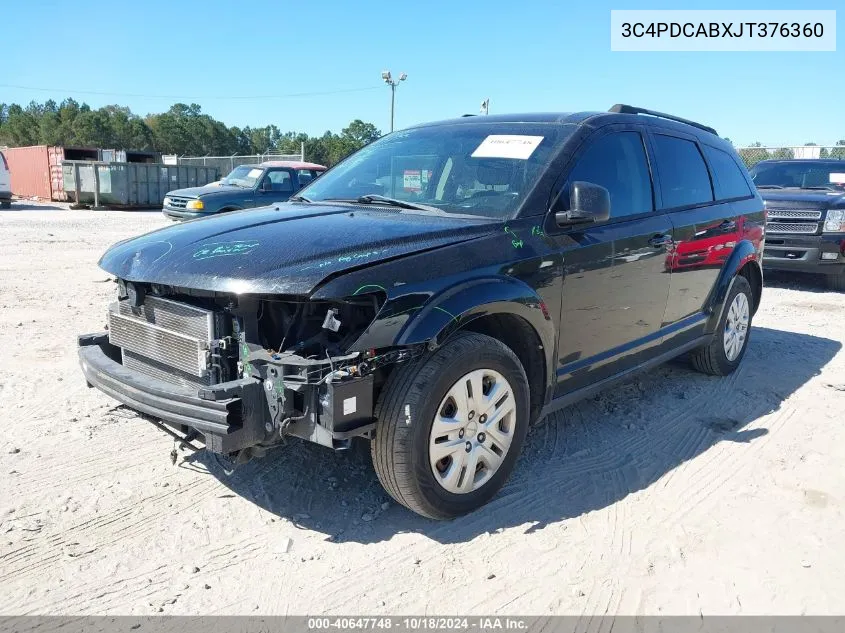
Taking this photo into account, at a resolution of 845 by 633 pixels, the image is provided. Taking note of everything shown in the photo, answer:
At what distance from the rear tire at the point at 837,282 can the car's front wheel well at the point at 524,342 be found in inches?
333

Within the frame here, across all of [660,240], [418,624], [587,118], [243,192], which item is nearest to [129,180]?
[243,192]

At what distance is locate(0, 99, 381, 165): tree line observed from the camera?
61.1 metres

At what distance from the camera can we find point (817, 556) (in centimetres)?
300

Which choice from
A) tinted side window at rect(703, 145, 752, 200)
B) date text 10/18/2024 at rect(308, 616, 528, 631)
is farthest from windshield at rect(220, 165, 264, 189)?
date text 10/18/2024 at rect(308, 616, 528, 631)

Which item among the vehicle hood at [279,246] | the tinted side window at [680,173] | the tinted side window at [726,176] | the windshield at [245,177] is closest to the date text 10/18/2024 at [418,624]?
the vehicle hood at [279,246]

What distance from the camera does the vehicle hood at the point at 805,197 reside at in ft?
30.9

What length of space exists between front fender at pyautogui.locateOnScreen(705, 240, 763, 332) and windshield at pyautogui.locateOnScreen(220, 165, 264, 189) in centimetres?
1080

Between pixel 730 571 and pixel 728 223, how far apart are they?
119 inches

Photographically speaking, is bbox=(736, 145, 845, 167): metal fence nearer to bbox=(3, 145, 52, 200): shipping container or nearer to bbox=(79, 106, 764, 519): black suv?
bbox=(79, 106, 764, 519): black suv

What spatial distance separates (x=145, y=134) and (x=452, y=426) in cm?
7507

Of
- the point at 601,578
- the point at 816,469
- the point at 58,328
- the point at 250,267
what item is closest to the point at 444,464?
the point at 601,578

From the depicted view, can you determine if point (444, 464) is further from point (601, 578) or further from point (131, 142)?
point (131, 142)

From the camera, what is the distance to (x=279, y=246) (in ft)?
9.59

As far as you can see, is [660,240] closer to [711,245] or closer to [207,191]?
[711,245]
